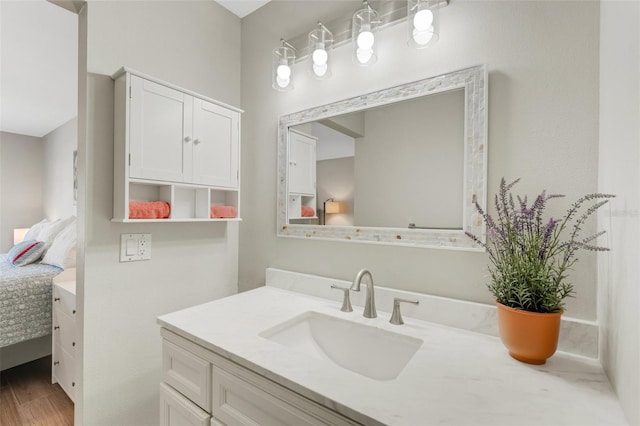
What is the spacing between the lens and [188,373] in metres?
0.98

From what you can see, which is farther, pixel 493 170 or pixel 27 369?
pixel 27 369

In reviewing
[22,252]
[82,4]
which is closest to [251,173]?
[82,4]

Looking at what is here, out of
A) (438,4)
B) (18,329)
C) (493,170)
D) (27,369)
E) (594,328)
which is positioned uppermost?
(438,4)

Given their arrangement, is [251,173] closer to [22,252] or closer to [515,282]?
[515,282]

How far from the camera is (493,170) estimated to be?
1005 millimetres

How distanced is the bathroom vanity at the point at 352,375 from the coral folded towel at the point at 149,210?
450mm

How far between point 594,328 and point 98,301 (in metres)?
1.75

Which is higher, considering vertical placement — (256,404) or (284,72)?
(284,72)

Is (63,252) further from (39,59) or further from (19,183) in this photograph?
(19,183)

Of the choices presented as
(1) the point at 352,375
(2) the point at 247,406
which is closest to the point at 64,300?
(2) the point at 247,406

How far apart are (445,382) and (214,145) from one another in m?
1.38

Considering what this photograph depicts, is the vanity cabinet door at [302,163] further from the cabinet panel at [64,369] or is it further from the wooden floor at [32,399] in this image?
the wooden floor at [32,399]

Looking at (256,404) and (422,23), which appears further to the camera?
(422,23)

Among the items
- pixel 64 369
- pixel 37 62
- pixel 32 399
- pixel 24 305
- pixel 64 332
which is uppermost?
pixel 37 62
